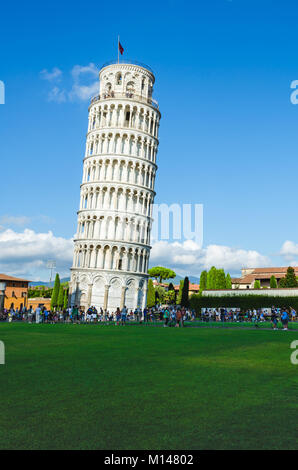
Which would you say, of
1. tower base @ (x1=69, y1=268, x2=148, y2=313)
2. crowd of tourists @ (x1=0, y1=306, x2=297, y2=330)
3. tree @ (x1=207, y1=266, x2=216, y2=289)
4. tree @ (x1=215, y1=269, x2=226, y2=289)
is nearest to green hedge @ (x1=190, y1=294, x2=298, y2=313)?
crowd of tourists @ (x1=0, y1=306, x2=297, y2=330)

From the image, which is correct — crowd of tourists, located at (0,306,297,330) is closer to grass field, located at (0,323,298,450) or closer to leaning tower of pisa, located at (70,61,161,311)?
leaning tower of pisa, located at (70,61,161,311)

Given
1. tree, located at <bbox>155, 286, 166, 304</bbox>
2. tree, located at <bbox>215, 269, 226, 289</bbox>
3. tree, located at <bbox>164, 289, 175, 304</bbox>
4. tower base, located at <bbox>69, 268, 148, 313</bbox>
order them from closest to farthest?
tower base, located at <bbox>69, 268, 148, 313</bbox> → tree, located at <bbox>215, 269, 226, 289</bbox> → tree, located at <bbox>155, 286, 166, 304</bbox> → tree, located at <bbox>164, 289, 175, 304</bbox>

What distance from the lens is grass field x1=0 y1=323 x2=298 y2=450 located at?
554cm

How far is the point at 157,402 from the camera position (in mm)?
7441

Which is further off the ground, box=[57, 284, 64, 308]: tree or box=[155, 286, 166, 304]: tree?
box=[155, 286, 166, 304]: tree

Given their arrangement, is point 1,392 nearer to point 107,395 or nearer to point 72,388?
point 72,388

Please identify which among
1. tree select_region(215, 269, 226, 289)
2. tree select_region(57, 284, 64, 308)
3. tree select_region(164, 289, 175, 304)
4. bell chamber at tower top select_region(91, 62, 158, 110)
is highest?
bell chamber at tower top select_region(91, 62, 158, 110)

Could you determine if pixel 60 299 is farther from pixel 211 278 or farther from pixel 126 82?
pixel 126 82

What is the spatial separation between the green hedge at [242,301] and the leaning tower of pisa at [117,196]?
494 inches

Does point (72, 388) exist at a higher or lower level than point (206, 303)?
lower

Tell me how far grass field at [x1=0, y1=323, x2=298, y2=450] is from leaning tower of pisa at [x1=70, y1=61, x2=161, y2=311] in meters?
53.3

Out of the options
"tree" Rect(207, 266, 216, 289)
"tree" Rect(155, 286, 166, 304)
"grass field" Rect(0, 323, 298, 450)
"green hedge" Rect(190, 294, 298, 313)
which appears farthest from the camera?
"tree" Rect(155, 286, 166, 304)
